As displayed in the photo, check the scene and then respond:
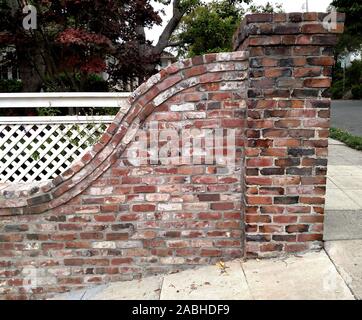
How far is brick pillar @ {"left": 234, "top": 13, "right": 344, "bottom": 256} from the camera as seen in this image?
8.27 ft

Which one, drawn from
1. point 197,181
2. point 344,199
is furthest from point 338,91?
point 197,181

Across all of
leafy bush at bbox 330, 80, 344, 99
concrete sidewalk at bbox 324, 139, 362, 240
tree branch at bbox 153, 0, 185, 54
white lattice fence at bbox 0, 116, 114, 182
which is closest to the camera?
concrete sidewalk at bbox 324, 139, 362, 240

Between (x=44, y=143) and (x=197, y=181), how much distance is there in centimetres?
248

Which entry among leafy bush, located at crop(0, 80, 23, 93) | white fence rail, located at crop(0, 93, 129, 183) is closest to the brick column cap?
white fence rail, located at crop(0, 93, 129, 183)

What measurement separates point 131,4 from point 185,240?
5760 millimetres

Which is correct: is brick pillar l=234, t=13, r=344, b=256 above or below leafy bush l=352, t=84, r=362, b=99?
below

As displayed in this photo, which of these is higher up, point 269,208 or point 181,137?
point 181,137

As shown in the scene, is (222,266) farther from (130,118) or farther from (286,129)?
(130,118)

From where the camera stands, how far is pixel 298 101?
2.60 meters

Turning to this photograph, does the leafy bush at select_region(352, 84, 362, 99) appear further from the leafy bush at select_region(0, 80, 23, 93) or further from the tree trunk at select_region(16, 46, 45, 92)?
the tree trunk at select_region(16, 46, 45, 92)

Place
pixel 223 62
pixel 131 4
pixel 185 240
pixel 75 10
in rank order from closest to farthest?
pixel 223 62, pixel 185 240, pixel 75 10, pixel 131 4

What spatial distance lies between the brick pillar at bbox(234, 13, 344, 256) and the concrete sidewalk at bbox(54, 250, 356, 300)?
145 millimetres
